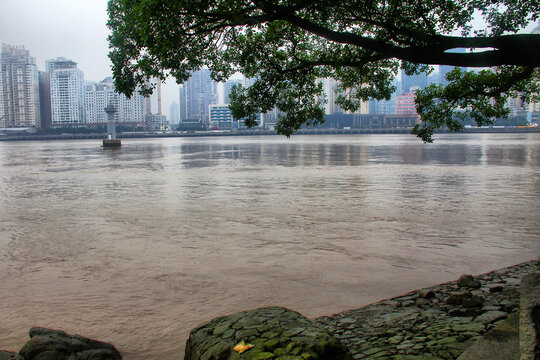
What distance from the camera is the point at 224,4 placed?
8531 millimetres

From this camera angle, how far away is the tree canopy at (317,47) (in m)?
8.58

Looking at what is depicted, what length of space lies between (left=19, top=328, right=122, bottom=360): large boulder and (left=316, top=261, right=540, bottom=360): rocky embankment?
334cm

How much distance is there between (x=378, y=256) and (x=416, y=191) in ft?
41.6

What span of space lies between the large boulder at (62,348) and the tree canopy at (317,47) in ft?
18.2

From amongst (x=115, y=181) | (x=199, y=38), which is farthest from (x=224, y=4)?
(x=115, y=181)

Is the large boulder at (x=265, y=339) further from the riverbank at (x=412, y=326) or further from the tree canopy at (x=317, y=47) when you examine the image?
the tree canopy at (x=317, y=47)

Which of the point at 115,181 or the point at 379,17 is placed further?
the point at 115,181

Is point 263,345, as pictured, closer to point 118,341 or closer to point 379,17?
point 118,341

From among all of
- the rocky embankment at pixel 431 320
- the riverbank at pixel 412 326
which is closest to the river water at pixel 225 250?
the riverbank at pixel 412 326

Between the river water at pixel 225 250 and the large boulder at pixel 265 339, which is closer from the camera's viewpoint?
the large boulder at pixel 265 339

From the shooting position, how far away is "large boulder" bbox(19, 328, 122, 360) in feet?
19.5

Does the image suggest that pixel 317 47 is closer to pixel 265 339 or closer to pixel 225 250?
pixel 225 250

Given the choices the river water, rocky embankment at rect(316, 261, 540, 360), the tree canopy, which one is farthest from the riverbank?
the tree canopy

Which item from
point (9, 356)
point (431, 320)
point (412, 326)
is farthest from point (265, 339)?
point (9, 356)
